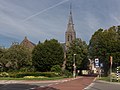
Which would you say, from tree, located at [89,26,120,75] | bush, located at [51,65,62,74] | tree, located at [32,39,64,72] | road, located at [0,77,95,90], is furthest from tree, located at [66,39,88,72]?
road, located at [0,77,95,90]

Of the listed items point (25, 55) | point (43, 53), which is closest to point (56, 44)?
point (43, 53)

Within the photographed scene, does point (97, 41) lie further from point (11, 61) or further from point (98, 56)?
point (11, 61)

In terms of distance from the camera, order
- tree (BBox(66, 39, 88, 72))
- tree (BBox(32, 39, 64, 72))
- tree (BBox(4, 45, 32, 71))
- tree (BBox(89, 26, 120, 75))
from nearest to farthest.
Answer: tree (BBox(89, 26, 120, 75))
tree (BBox(4, 45, 32, 71))
tree (BBox(32, 39, 64, 72))
tree (BBox(66, 39, 88, 72))

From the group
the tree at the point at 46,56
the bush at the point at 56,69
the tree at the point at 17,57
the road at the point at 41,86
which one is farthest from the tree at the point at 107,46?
the road at the point at 41,86

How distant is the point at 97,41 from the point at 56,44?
14.9 metres

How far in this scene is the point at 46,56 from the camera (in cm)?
8162

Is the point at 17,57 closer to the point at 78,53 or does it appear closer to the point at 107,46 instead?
the point at 78,53

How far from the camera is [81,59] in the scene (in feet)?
274

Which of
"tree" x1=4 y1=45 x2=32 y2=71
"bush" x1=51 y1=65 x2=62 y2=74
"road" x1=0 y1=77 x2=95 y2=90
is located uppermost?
"tree" x1=4 y1=45 x2=32 y2=71

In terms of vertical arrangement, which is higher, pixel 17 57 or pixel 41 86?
pixel 17 57

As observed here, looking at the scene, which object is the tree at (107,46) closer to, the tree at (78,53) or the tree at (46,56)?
the tree at (78,53)

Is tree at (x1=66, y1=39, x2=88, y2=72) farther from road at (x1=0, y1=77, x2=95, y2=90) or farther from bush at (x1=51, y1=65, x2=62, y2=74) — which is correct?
road at (x1=0, y1=77, x2=95, y2=90)

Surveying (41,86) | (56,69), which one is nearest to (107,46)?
(56,69)

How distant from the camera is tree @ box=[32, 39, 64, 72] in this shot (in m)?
80.8
